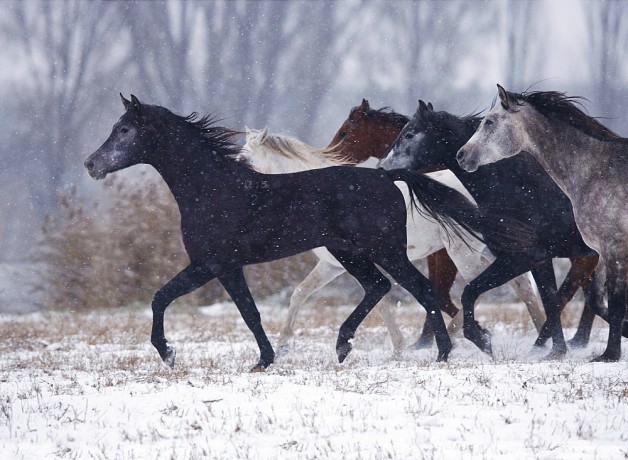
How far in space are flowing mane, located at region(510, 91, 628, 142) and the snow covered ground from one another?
1.91 metres

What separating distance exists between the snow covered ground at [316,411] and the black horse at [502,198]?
0.77 meters

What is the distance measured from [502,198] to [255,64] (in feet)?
59.0

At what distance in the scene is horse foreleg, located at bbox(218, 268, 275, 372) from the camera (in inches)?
270

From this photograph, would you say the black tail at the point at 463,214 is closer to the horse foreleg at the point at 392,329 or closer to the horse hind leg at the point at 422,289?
the horse hind leg at the point at 422,289

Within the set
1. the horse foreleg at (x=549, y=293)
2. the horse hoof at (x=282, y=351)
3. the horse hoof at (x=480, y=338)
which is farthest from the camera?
the horse hoof at (x=282, y=351)

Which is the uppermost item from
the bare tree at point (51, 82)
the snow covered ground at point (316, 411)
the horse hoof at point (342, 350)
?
the bare tree at point (51, 82)

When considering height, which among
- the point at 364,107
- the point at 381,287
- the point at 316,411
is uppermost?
the point at 364,107

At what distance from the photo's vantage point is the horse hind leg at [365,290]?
23.2 feet

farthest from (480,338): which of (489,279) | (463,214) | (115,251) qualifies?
(115,251)

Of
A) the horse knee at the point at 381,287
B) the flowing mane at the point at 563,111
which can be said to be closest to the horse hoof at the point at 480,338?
the horse knee at the point at 381,287

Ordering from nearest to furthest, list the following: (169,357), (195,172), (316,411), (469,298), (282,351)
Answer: (316,411) < (169,357) < (195,172) < (469,298) < (282,351)

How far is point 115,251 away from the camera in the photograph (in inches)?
571

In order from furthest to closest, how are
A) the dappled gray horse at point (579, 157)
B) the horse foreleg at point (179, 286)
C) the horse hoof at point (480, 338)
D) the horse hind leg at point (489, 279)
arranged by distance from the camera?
1. the horse hoof at point (480, 338)
2. the horse hind leg at point (489, 279)
3. the dappled gray horse at point (579, 157)
4. the horse foreleg at point (179, 286)

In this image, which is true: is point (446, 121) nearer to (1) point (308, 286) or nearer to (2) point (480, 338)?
(2) point (480, 338)
